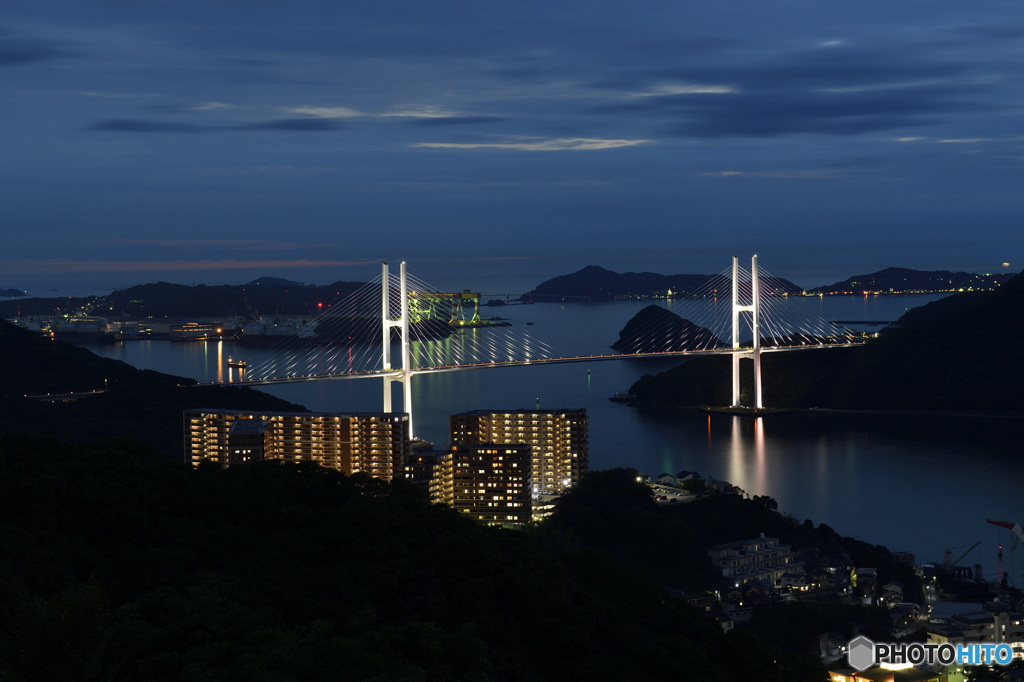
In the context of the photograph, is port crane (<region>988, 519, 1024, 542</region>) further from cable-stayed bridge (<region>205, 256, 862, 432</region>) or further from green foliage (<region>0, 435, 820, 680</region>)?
cable-stayed bridge (<region>205, 256, 862, 432</region>)

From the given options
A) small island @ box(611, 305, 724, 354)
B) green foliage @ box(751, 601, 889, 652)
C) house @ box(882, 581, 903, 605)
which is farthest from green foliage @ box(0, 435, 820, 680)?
small island @ box(611, 305, 724, 354)

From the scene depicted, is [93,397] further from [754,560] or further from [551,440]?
[754,560]

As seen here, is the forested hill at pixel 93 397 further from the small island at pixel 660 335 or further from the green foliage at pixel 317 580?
the small island at pixel 660 335

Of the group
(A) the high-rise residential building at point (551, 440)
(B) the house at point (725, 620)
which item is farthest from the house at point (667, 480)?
(B) the house at point (725, 620)

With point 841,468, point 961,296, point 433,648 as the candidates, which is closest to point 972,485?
point 841,468

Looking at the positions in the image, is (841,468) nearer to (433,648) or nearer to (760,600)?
(760,600)

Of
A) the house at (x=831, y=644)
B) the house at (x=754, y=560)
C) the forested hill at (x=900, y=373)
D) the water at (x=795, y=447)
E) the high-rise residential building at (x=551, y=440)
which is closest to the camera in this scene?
the house at (x=831, y=644)
